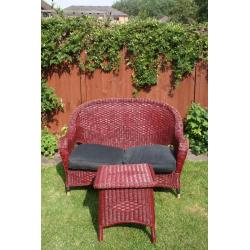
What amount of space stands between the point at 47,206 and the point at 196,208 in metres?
1.66

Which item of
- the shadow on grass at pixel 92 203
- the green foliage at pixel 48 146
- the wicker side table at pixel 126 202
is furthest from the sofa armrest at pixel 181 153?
the green foliage at pixel 48 146

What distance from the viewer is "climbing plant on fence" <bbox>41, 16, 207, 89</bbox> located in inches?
212

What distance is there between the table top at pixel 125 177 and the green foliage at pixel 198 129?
7.13ft

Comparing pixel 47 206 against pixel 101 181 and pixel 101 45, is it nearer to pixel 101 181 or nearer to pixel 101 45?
pixel 101 181

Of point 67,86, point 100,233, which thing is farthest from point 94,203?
point 67,86

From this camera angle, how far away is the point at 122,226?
335 cm

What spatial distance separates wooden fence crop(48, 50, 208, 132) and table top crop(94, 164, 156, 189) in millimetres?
2609

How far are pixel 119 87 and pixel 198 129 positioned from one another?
1497 mm

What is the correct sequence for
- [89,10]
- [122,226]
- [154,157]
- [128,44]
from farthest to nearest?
1. [89,10]
2. [128,44]
3. [154,157]
4. [122,226]

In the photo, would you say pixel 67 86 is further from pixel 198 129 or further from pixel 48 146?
pixel 198 129

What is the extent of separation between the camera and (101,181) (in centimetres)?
305

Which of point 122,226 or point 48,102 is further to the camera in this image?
point 48,102
